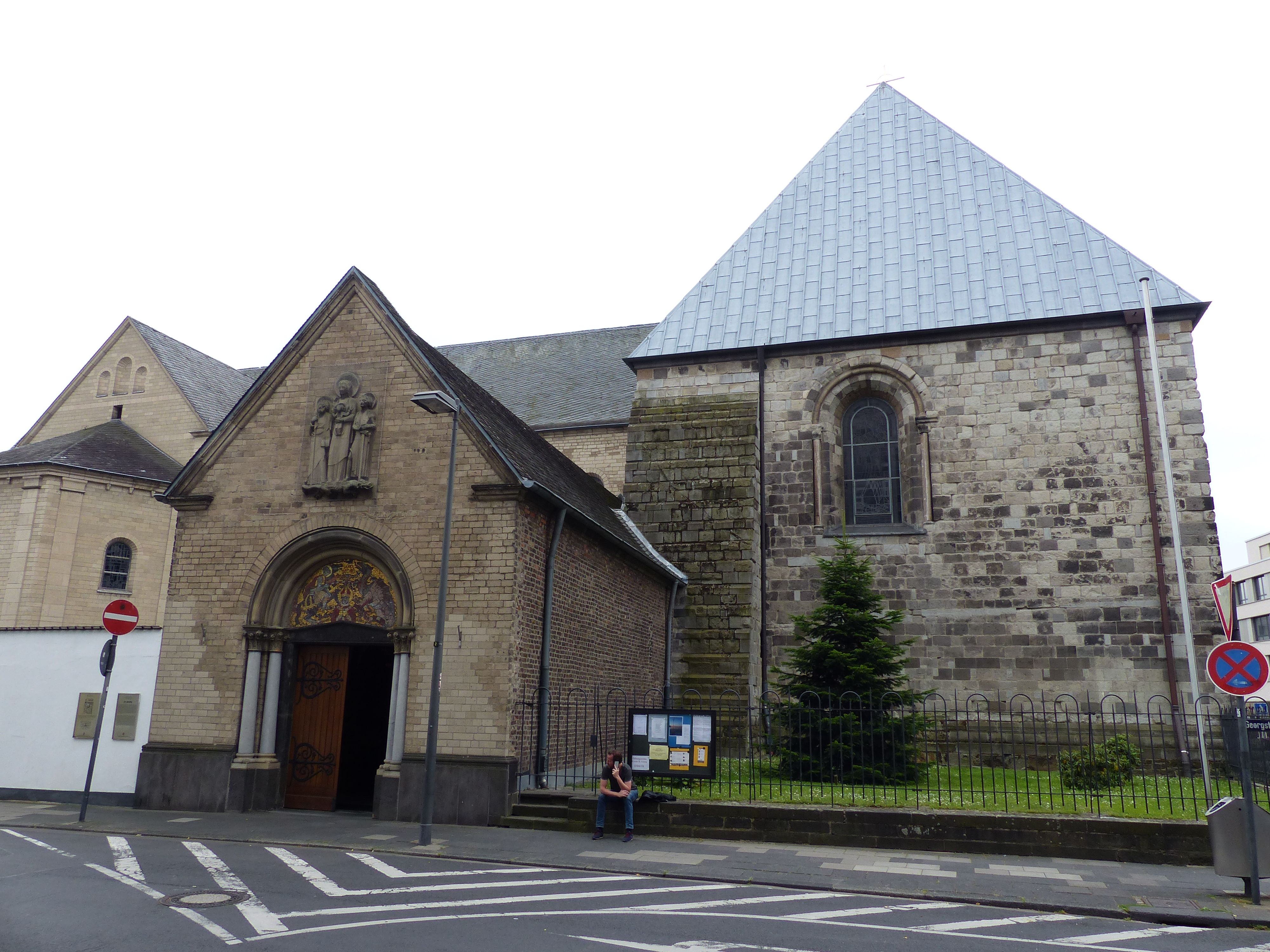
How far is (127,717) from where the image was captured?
14852 mm

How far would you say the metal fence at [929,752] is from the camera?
1249cm

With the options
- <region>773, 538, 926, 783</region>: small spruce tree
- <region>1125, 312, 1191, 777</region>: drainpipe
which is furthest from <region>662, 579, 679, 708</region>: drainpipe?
<region>1125, 312, 1191, 777</region>: drainpipe

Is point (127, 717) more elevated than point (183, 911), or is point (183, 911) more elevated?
point (127, 717)

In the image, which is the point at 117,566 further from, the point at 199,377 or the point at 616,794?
the point at 616,794

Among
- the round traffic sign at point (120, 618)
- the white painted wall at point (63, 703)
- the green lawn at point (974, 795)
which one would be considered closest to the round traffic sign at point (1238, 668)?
the green lawn at point (974, 795)

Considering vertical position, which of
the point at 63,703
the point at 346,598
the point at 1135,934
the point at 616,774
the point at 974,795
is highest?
the point at 346,598

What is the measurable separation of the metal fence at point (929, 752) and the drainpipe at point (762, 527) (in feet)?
4.05

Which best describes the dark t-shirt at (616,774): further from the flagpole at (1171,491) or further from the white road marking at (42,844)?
the flagpole at (1171,491)

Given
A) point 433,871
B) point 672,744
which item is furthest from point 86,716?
point 672,744

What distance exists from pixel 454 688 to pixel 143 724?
5752 mm

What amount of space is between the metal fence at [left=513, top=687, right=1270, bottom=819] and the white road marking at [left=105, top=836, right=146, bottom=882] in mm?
4811

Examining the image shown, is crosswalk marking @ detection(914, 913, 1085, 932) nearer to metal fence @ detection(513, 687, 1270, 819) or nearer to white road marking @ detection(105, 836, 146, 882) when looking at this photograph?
metal fence @ detection(513, 687, 1270, 819)

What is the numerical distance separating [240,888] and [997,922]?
6.98 metres

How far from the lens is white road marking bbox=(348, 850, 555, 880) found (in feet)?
Result: 30.8
